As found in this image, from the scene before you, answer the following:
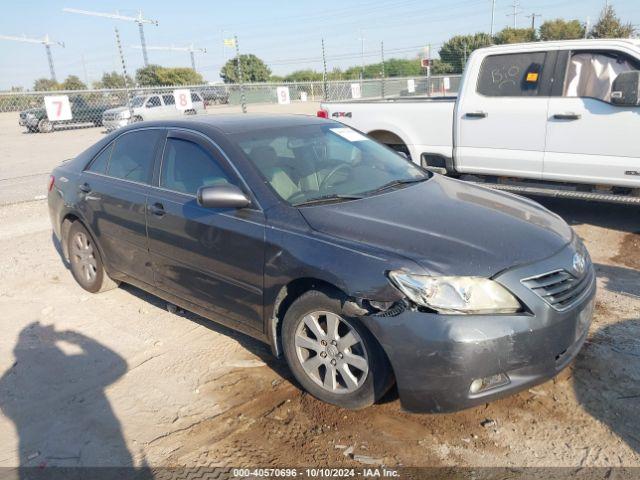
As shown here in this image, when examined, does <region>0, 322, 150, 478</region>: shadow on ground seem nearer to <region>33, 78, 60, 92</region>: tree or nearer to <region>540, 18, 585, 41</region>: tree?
<region>540, 18, 585, 41</region>: tree

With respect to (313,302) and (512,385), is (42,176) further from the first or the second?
(512,385)

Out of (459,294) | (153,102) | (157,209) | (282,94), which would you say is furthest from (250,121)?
(153,102)

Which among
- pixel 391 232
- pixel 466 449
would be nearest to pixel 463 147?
pixel 391 232

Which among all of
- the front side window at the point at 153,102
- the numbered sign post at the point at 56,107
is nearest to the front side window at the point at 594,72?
the numbered sign post at the point at 56,107

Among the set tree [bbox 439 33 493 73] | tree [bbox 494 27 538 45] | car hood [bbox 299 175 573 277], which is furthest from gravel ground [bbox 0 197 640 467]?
tree [bbox 494 27 538 45]

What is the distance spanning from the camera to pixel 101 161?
491 centimetres

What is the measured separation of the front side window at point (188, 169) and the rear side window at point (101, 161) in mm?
1008

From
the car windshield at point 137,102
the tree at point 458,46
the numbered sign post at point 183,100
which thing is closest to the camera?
the numbered sign post at point 183,100

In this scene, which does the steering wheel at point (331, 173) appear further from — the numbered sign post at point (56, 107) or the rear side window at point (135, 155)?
the numbered sign post at point (56, 107)

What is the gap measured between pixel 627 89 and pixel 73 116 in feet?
82.8

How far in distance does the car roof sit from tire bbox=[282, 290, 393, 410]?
5.10 feet

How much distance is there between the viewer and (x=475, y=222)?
318 cm

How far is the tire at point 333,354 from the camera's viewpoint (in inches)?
112

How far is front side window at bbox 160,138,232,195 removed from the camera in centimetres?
372
